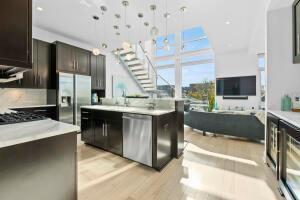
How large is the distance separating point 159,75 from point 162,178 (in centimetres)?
601

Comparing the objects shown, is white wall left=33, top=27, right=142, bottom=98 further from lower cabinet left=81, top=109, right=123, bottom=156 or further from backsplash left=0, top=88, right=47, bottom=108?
lower cabinet left=81, top=109, right=123, bottom=156

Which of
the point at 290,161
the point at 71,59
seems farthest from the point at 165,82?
the point at 290,161

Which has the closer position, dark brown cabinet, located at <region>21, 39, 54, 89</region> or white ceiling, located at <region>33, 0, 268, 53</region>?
white ceiling, located at <region>33, 0, 268, 53</region>

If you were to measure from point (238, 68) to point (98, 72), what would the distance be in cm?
541

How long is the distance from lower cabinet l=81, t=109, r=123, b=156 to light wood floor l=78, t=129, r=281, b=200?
0.20 metres

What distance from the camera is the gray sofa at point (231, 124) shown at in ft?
11.7

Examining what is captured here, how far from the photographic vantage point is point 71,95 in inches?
169

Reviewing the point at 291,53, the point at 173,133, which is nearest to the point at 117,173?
the point at 173,133

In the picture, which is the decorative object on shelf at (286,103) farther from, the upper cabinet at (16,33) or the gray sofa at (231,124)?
the upper cabinet at (16,33)

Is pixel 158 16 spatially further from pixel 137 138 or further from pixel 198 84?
pixel 198 84

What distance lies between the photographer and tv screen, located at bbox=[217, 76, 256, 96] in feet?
18.4

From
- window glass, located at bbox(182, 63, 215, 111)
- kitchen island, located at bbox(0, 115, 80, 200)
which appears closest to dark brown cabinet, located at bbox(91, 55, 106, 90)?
window glass, located at bbox(182, 63, 215, 111)

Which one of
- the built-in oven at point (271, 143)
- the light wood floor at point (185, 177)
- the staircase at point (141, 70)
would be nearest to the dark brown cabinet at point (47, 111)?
the light wood floor at point (185, 177)

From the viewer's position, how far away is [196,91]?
694 cm
